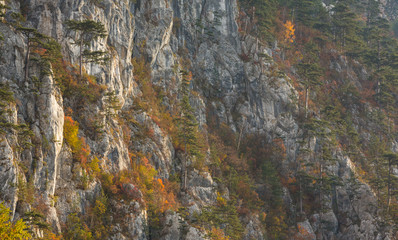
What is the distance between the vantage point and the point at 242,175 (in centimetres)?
4184

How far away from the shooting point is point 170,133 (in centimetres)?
3778

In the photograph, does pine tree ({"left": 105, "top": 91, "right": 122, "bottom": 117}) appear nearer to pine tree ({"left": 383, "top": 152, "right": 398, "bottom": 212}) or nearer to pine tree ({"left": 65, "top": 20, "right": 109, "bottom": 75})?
pine tree ({"left": 65, "top": 20, "right": 109, "bottom": 75})

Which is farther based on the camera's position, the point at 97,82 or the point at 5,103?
the point at 97,82

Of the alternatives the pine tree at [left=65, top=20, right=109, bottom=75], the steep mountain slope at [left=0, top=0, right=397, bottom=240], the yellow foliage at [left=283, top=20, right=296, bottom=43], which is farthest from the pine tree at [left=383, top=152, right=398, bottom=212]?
the pine tree at [left=65, top=20, right=109, bottom=75]

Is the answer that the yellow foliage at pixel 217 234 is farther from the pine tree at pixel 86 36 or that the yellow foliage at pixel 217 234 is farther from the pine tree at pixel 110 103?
the pine tree at pixel 86 36

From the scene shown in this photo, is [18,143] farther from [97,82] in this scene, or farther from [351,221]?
[351,221]

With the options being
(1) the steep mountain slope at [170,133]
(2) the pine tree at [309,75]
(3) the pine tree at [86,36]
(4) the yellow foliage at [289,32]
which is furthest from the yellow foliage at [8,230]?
(4) the yellow foliage at [289,32]

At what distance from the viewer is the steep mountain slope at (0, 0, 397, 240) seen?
71.1ft

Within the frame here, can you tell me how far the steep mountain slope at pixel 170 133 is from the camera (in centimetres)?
2167

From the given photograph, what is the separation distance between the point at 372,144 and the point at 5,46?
4953 cm

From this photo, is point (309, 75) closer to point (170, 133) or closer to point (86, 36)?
point (170, 133)

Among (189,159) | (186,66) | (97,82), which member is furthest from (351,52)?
(97,82)

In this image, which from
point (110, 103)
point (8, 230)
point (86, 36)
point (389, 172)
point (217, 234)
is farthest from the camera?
point (389, 172)

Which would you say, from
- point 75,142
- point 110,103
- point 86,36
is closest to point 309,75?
point 110,103
